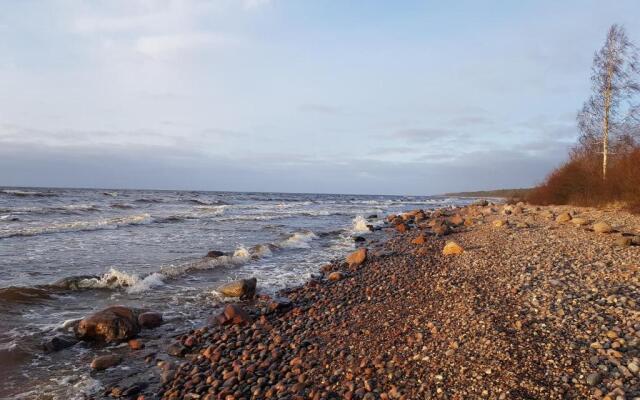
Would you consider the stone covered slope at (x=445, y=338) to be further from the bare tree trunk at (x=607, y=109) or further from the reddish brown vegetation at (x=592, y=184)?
the bare tree trunk at (x=607, y=109)

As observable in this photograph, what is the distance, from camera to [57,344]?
6195mm

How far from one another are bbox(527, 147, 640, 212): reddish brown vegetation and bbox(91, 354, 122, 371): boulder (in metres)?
17.2

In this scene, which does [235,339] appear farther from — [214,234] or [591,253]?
[214,234]

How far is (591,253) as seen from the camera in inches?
369

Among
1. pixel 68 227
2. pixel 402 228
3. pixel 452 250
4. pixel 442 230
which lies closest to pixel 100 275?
pixel 452 250

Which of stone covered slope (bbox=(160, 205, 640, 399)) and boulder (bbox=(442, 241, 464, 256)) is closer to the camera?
stone covered slope (bbox=(160, 205, 640, 399))

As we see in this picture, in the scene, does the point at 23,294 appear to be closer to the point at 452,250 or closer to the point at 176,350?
the point at 176,350

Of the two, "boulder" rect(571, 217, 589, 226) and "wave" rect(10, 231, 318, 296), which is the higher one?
"boulder" rect(571, 217, 589, 226)

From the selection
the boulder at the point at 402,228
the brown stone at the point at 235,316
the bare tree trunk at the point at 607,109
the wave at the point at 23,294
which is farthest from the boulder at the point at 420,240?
the bare tree trunk at the point at 607,109

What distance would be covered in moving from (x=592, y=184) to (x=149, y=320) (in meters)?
22.0

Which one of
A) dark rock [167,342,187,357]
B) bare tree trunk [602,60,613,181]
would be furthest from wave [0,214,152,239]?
bare tree trunk [602,60,613,181]

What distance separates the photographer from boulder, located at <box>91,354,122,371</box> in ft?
18.4

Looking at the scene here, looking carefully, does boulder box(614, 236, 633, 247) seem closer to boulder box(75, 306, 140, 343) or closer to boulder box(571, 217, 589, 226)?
boulder box(571, 217, 589, 226)

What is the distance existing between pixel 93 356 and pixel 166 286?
3.87 metres
